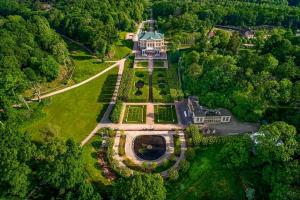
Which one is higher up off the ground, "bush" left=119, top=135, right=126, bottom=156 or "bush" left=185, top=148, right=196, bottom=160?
"bush" left=185, top=148, right=196, bottom=160

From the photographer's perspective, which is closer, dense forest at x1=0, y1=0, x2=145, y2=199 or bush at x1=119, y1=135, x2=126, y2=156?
dense forest at x1=0, y1=0, x2=145, y2=199

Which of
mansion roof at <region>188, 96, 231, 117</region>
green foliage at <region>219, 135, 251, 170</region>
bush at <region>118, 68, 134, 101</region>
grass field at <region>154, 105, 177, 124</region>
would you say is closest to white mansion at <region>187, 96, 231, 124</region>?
mansion roof at <region>188, 96, 231, 117</region>

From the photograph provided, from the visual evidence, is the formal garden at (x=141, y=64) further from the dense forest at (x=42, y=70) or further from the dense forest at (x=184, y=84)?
the dense forest at (x=42, y=70)

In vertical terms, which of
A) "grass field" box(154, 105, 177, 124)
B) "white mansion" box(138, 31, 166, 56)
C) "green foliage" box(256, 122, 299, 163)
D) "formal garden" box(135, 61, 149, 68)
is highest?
"white mansion" box(138, 31, 166, 56)

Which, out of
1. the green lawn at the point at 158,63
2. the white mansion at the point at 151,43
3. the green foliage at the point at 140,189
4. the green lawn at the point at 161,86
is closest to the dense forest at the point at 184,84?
the green foliage at the point at 140,189

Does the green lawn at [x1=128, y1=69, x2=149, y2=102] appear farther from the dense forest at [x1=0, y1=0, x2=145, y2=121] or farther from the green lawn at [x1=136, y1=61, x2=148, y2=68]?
the dense forest at [x1=0, y1=0, x2=145, y2=121]

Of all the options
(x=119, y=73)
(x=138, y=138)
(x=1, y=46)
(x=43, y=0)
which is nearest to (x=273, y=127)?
(x=138, y=138)

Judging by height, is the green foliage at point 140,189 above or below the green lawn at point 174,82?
below
